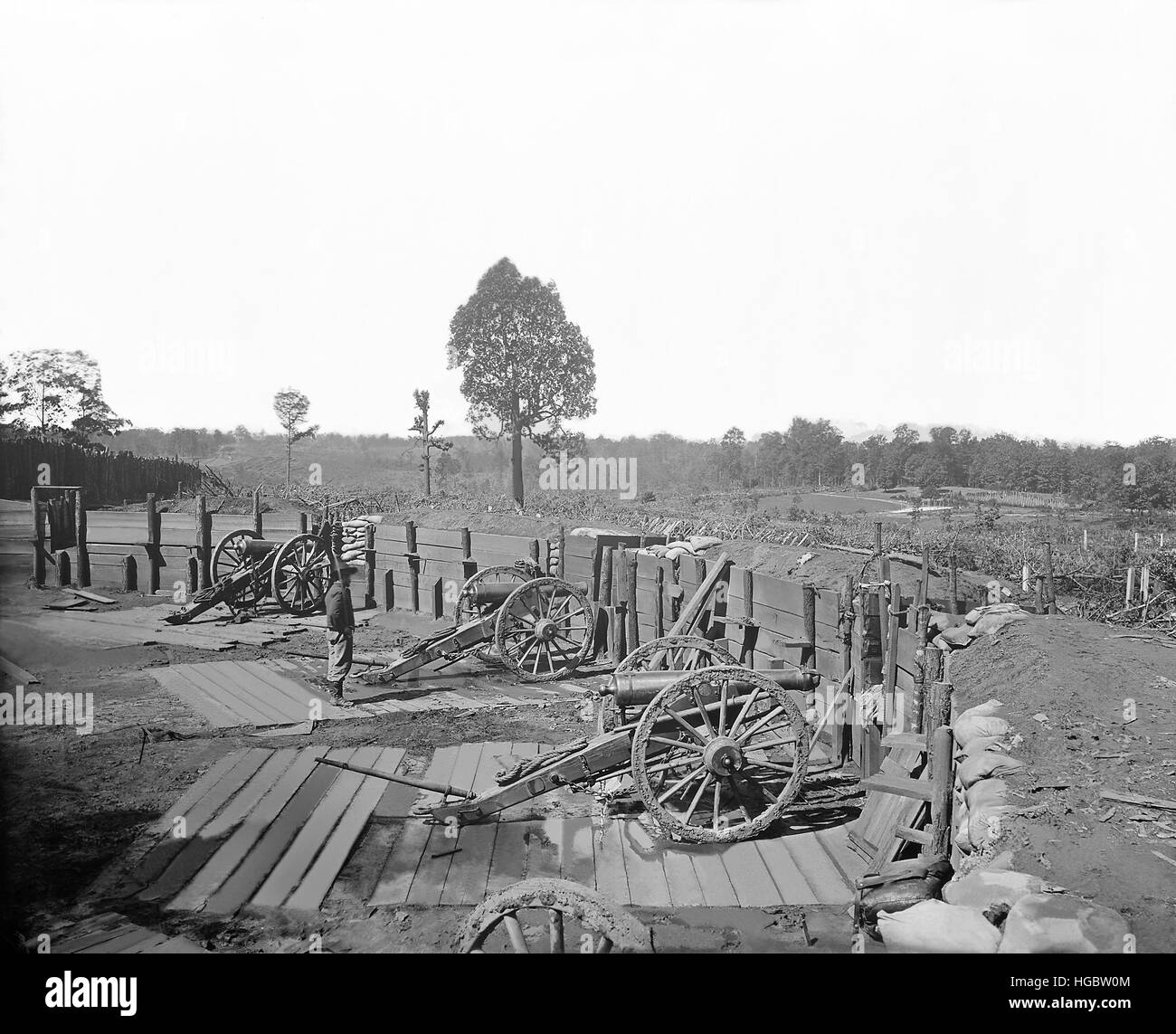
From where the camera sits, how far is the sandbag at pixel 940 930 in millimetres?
3635

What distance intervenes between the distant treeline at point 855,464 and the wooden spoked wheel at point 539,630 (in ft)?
76.1

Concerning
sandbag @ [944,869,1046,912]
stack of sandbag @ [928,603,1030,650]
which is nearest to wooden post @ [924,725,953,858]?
sandbag @ [944,869,1046,912]

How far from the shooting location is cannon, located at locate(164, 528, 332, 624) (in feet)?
49.6

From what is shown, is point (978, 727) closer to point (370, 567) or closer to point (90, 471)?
point (370, 567)

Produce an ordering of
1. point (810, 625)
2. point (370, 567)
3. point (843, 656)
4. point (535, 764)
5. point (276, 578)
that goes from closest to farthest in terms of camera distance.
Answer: point (535, 764), point (843, 656), point (810, 625), point (276, 578), point (370, 567)

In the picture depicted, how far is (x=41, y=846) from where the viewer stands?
5793 millimetres

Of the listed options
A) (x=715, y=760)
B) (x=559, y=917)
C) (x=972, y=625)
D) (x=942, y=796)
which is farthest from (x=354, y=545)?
(x=559, y=917)

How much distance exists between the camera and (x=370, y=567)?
17.2 meters

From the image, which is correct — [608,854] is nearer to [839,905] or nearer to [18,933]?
[839,905]

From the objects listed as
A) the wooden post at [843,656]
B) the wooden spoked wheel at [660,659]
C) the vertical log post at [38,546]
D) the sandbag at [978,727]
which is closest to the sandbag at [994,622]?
the wooden post at [843,656]

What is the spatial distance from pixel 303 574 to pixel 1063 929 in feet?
47.0
